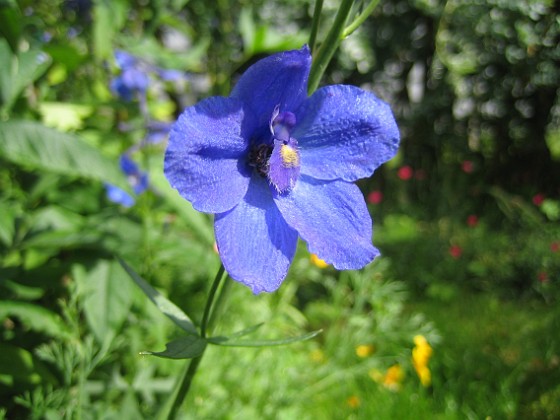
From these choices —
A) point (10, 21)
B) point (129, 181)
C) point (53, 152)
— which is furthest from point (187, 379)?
point (129, 181)

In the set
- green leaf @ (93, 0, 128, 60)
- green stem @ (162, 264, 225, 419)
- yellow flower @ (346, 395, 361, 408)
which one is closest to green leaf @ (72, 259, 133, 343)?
green stem @ (162, 264, 225, 419)

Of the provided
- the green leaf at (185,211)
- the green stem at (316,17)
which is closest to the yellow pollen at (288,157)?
the green stem at (316,17)

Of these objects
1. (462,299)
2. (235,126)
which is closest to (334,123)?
(235,126)

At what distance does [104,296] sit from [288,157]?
31.7 inches

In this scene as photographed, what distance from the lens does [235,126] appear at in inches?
25.7

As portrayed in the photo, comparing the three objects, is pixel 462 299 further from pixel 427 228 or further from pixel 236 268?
pixel 236 268

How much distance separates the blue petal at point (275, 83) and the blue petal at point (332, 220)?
10 cm

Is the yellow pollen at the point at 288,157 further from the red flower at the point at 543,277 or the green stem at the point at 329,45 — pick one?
the red flower at the point at 543,277

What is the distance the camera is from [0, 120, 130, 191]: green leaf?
3.83ft

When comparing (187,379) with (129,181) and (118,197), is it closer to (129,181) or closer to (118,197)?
(129,181)

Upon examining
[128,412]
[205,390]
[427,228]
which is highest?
[128,412]

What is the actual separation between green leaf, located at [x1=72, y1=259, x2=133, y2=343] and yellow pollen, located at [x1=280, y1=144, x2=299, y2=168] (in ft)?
2.33

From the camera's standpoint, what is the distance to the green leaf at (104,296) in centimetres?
122

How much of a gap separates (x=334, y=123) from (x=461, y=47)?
15.2ft
